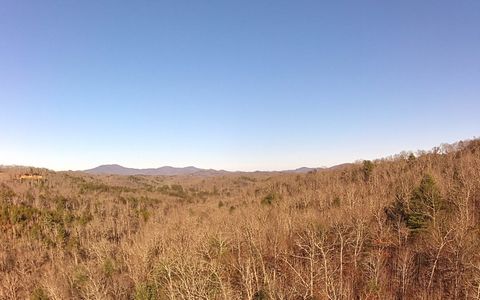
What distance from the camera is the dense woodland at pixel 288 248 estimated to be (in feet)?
101

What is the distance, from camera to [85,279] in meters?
49.6

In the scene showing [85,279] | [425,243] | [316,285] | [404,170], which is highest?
[404,170]

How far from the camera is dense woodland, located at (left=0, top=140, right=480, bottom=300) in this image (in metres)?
30.6

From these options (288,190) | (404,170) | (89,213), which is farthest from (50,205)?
(404,170)

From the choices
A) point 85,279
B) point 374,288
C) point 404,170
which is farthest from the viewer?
point 404,170

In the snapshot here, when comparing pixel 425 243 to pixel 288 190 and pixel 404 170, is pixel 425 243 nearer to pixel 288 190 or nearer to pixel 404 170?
pixel 404 170

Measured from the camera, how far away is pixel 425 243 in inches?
1586

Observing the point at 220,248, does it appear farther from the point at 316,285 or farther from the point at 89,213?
the point at 89,213

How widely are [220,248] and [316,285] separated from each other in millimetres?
15687

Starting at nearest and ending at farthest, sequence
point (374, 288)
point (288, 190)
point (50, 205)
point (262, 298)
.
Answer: point (262, 298)
point (374, 288)
point (288, 190)
point (50, 205)

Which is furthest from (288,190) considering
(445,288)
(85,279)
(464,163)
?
(445,288)

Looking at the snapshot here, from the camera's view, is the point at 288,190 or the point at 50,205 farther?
the point at 50,205

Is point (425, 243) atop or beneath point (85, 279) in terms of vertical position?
atop

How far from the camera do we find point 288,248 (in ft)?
174
